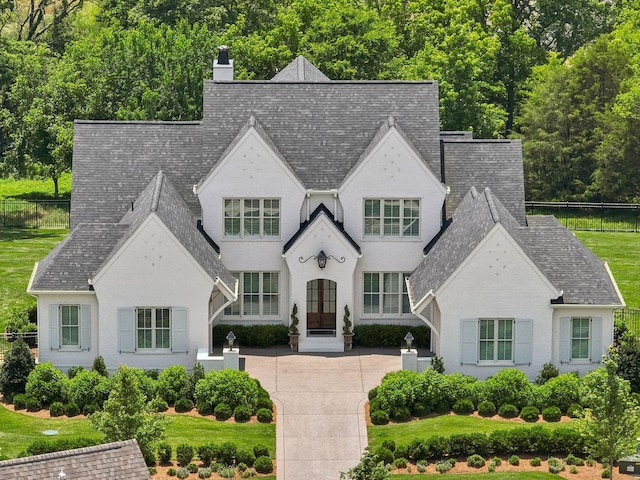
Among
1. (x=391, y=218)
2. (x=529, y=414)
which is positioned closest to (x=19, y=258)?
(x=391, y=218)

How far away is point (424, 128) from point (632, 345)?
1175cm

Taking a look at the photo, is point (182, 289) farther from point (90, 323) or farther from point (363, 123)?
point (363, 123)

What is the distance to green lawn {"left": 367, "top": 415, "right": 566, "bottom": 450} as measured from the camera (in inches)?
1906

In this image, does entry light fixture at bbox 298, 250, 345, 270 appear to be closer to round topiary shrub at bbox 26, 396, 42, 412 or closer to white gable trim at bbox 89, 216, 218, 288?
white gable trim at bbox 89, 216, 218, 288

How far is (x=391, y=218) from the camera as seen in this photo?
2296 inches

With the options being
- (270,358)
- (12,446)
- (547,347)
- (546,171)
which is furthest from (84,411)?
(546,171)

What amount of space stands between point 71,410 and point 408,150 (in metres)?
15.8

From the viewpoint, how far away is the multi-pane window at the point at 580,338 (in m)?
54.6

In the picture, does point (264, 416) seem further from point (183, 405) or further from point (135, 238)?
point (135, 238)

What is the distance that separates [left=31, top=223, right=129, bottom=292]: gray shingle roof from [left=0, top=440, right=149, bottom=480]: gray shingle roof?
57.3ft

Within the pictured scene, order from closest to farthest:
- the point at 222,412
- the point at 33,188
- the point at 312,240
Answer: the point at 222,412
the point at 312,240
the point at 33,188

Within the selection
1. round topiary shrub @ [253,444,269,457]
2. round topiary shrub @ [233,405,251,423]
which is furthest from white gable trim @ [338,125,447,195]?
round topiary shrub @ [253,444,269,457]

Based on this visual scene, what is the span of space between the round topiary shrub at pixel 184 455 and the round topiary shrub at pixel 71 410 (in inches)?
224

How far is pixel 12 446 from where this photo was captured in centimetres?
4681
